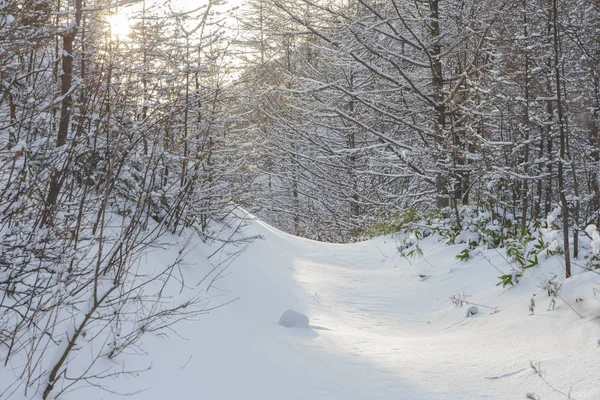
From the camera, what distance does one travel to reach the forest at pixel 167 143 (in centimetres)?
220

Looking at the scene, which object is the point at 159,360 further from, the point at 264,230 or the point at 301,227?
the point at 301,227

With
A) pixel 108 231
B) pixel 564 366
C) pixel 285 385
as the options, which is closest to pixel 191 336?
pixel 285 385

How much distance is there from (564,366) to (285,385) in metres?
1.42

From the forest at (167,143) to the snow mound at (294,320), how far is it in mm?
834

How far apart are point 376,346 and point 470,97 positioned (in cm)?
428

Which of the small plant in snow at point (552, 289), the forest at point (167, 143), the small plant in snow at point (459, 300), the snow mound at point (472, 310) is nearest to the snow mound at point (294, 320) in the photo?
the forest at point (167, 143)

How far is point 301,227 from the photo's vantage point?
57.5 feet

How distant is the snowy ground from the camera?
2340mm

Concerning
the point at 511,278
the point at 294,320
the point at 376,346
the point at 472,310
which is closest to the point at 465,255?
the point at 511,278

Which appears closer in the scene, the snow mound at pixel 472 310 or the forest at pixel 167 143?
the forest at pixel 167 143

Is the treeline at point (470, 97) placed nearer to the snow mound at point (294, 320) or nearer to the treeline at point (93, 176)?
the treeline at point (93, 176)

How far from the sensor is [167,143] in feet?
15.0

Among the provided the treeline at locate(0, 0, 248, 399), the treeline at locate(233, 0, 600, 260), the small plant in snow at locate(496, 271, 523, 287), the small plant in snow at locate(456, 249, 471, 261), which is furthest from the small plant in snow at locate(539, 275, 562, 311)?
the treeline at locate(0, 0, 248, 399)

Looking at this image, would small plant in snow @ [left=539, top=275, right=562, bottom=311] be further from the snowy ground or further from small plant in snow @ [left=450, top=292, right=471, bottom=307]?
small plant in snow @ [left=450, top=292, right=471, bottom=307]
